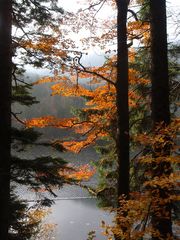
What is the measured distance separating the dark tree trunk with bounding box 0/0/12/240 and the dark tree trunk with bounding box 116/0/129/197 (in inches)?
98.2

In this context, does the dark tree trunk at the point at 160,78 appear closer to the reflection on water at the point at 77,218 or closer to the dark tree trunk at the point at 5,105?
the dark tree trunk at the point at 5,105

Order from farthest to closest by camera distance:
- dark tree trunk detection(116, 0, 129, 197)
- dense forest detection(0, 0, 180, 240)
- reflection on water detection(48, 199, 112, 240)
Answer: reflection on water detection(48, 199, 112, 240) < dark tree trunk detection(116, 0, 129, 197) < dense forest detection(0, 0, 180, 240)

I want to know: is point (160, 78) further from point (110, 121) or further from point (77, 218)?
point (77, 218)

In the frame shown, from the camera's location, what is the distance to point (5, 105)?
5.70 metres

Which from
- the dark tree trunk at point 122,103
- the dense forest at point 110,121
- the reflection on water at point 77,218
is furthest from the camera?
the reflection on water at point 77,218

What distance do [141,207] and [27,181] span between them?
8.77 ft

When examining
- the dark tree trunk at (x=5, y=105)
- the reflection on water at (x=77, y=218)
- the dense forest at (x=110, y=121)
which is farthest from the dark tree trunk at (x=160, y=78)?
the reflection on water at (x=77, y=218)

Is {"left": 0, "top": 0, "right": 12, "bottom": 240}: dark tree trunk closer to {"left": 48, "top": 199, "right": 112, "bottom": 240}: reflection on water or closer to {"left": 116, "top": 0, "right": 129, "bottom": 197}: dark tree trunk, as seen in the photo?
{"left": 116, "top": 0, "right": 129, "bottom": 197}: dark tree trunk

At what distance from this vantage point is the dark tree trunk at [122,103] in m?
7.28

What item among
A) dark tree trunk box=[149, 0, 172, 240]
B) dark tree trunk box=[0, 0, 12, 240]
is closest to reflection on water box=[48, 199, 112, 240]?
dark tree trunk box=[0, 0, 12, 240]

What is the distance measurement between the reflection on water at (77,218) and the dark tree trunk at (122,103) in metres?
14.8

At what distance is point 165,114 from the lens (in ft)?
17.2

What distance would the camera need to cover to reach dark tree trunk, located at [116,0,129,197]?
7.28m

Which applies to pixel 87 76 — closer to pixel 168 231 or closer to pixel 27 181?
pixel 27 181
